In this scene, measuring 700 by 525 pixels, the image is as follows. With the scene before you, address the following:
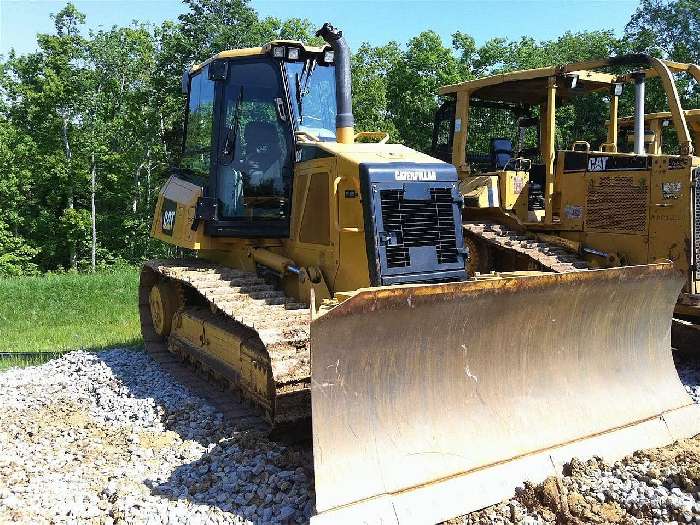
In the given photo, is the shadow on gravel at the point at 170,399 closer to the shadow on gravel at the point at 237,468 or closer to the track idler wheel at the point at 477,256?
the shadow on gravel at the point at 237,468

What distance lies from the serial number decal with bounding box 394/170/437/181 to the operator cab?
4.39ft

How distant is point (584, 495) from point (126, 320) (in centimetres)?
889

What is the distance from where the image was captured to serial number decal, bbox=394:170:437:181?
4855 mm

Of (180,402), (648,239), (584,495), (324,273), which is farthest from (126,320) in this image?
(584,495)

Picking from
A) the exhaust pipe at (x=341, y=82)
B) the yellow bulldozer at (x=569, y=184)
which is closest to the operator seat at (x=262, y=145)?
the exhaust pipe at (x=341, y=82)

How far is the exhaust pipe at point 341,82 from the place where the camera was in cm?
550

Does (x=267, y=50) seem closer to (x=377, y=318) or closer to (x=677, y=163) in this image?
(x=377, y=318)

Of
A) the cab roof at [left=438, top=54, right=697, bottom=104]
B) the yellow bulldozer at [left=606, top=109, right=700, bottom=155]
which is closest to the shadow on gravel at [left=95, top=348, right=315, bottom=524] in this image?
the cab roof at [left=438, top=54, right=697, bottom=104]

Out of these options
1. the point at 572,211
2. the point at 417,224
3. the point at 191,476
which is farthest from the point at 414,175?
the point at 572,211

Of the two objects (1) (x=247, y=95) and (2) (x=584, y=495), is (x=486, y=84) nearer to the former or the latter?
(1) (x=247, y=95)

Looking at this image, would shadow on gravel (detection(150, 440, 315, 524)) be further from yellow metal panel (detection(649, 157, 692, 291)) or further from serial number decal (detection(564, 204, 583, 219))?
serial number decal (detection(564, 204, 583, 219))

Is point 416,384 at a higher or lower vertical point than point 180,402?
higher

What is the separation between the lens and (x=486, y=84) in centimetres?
854

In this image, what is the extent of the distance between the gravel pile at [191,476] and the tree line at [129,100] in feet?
66.9
